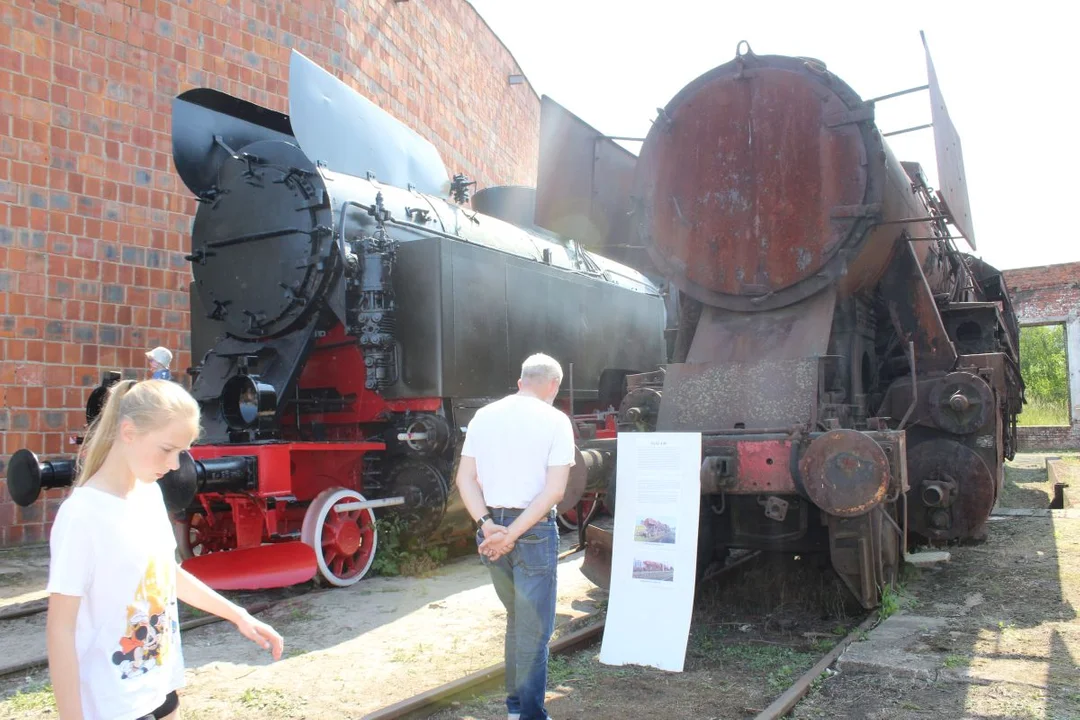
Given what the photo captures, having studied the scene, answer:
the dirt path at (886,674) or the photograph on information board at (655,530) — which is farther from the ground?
the photograph on information board at (655,530)

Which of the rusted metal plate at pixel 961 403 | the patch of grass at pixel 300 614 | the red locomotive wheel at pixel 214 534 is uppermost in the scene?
the rusted metal plate at pixel 961 403

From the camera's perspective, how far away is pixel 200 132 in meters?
7.25

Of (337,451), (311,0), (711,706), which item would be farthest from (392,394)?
(311,0)

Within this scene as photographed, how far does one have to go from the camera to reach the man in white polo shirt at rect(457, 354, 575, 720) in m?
3.24

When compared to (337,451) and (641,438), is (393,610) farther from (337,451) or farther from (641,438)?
(641,438)

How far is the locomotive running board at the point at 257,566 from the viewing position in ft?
18.5

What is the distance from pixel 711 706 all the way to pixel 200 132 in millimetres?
6006

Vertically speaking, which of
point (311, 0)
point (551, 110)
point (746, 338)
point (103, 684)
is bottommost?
point (103, 684)

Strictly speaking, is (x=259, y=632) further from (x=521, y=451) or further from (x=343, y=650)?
(x=343, y=650)

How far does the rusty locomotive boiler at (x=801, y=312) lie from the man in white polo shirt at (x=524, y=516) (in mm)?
1211

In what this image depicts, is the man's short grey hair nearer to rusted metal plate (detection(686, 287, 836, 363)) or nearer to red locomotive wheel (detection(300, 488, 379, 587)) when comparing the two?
rusted metal plate (detection(686, 287, 836, 363))

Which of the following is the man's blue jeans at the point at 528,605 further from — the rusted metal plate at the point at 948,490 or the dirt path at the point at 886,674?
the rusted metal plate at the point at 948,490

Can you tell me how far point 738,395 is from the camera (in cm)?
485

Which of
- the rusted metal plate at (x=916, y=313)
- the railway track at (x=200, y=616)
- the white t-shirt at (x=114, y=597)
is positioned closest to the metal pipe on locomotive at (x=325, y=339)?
the railway track at (x=200, y=616)
